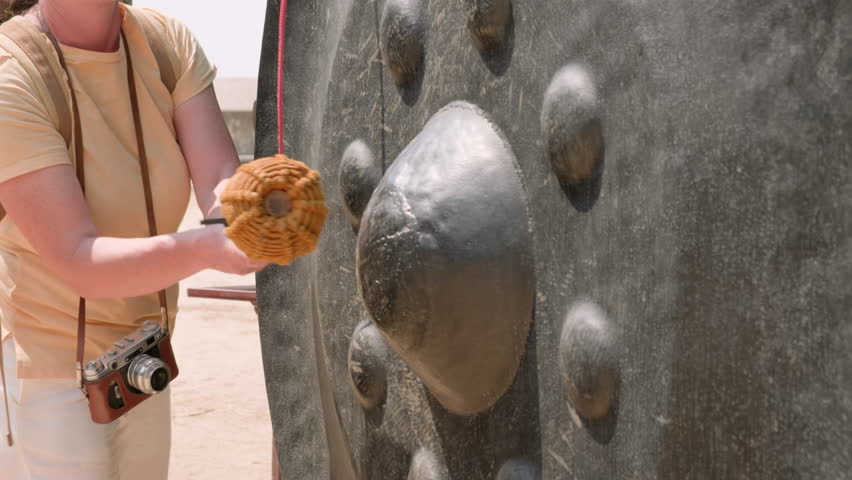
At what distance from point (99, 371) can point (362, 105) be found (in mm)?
460

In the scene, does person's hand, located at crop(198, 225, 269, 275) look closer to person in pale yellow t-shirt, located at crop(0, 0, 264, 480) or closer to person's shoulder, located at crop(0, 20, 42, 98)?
person in pale yellow t-shirt, located at crop(0, 0, 264, 480)

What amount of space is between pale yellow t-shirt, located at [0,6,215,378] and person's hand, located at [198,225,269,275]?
0.77 feet

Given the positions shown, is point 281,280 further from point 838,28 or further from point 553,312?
point 838,28

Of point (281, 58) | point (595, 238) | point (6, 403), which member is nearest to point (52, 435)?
point (6, 403)

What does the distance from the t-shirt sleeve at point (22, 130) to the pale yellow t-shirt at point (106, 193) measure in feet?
0.19

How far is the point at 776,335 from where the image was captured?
0.63 meters

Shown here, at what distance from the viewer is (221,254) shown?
1033 mm

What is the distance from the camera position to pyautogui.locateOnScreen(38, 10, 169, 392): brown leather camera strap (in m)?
1.23

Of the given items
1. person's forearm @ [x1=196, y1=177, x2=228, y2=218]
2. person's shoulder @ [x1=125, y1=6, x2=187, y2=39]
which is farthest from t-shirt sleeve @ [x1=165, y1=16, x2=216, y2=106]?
person's forearm @ [x1=196, y1=177, x2=228, y2=218]

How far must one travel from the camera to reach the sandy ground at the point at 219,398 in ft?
9.61

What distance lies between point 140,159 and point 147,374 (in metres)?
0.24

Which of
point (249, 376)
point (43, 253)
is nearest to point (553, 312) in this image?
point (43, 253)

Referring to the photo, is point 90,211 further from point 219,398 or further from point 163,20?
point 219,398

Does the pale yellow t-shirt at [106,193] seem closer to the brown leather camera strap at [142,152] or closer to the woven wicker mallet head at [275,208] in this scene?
the brown leather camera strap at [142,152]
